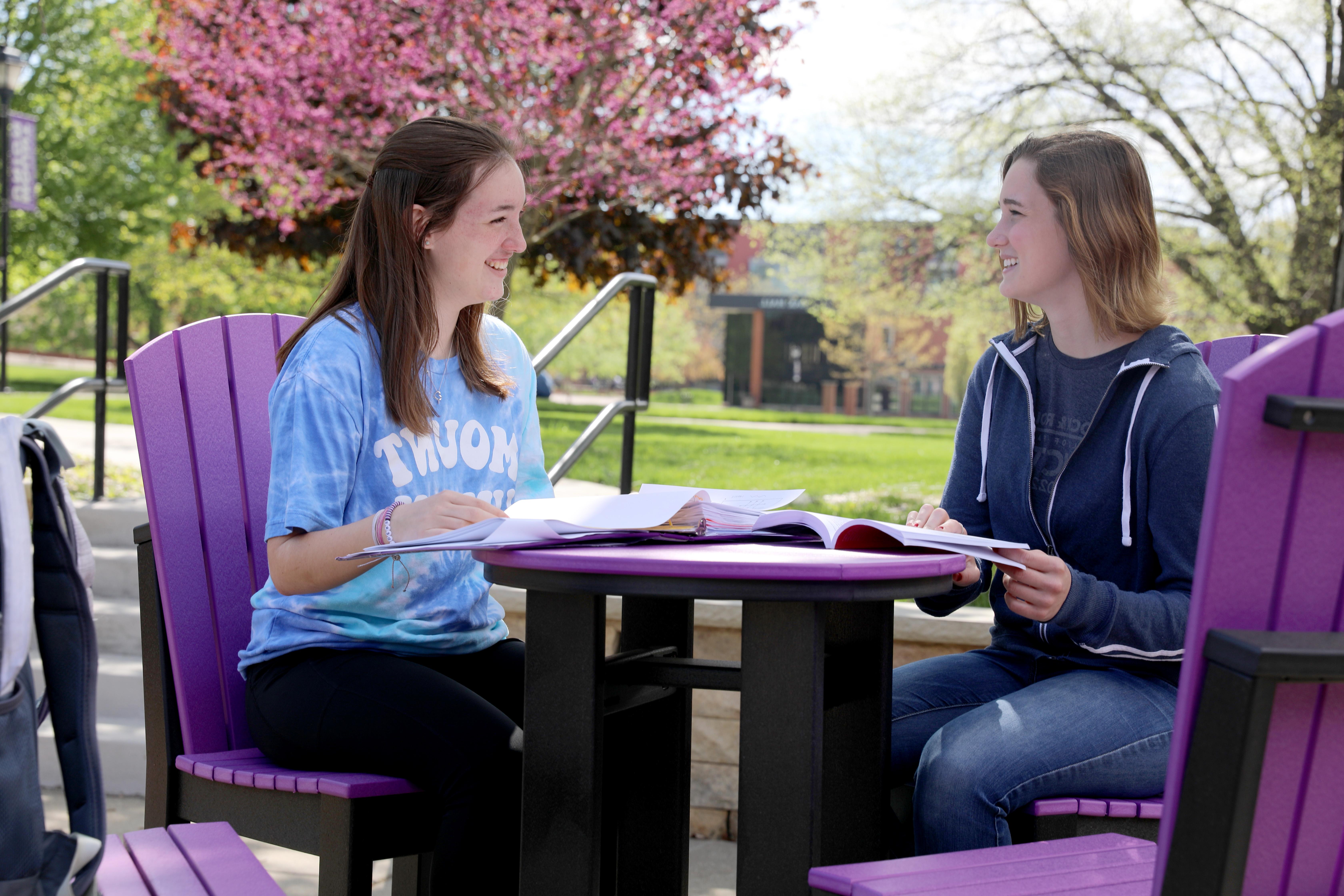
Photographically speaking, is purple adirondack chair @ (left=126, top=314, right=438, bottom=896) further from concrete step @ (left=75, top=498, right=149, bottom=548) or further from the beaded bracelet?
concrete step @ (left=75, top=498, right=149, bottom=548)

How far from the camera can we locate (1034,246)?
72.7 inches

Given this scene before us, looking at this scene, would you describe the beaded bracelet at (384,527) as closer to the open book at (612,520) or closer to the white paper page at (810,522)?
the open book at (612,520)

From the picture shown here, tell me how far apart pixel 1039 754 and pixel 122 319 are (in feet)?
14.5

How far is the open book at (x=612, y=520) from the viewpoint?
129 cm

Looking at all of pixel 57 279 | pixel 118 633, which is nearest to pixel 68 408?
pixel 57 279

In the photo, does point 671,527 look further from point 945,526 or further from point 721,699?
point 721,699

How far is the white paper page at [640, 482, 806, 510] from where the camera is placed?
1.57m

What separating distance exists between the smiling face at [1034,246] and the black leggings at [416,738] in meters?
1.07

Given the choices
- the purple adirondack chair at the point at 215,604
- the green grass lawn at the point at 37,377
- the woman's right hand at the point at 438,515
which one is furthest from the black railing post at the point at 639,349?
the green grass lawn at the point at 37,377

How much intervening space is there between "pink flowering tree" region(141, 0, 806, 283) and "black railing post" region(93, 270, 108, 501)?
2743 mm

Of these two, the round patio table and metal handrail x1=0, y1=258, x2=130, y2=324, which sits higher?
metal handrail x1=0, y1=258, x2=130, y2=324

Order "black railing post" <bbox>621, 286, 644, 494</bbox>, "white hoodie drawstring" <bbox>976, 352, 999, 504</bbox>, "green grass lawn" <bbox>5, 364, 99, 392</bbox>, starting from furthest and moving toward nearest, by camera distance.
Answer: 1. "green grass lawn" <bbox>5, 364, 99, 392</bbox>
2. "black railing post" <bbox>621, 286, 644, 494</bbox>
3. "white hoodie drawstring" <bbox>976, 352, 999, 504</bbox>

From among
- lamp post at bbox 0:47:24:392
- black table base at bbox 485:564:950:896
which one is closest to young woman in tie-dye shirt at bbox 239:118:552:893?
black table base at bbox 485:564:950:896

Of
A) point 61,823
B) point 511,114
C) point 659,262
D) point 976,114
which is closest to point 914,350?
point 976,114
